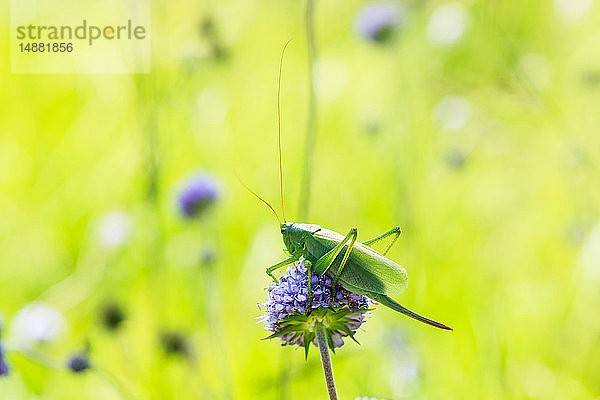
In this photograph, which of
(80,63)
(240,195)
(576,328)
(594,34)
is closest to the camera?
(576,328)

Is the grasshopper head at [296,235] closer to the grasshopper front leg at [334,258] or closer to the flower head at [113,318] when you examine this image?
the grasshopper front leg at [334,258]

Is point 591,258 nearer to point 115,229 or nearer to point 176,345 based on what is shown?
point 176,345

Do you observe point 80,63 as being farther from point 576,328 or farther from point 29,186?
point 576,328

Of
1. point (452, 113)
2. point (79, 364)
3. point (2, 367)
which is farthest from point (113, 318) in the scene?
point (452, 113)


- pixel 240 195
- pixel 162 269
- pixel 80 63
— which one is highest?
pixel 80 63

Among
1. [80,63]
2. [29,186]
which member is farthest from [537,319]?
[80,63]

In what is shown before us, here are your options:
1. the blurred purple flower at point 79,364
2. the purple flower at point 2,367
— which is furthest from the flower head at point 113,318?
the purple flower at point 2,367
